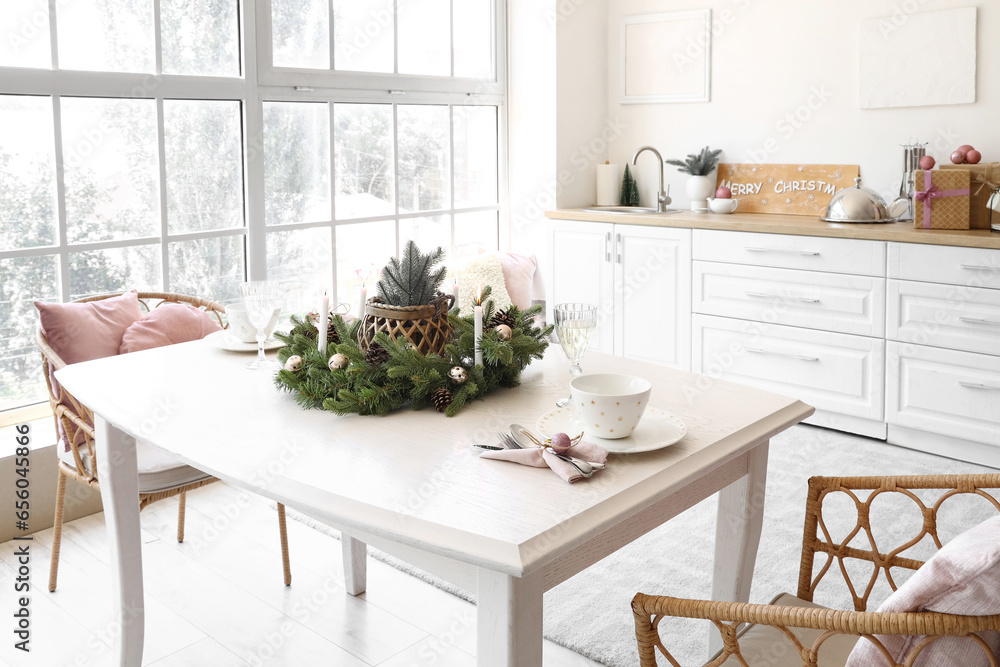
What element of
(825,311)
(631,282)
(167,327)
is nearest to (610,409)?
(167,327)

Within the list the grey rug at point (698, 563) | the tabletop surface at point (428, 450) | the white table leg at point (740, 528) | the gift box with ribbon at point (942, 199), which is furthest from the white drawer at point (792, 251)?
the white table leg at point (740, 528)

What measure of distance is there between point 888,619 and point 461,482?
60 centimetres

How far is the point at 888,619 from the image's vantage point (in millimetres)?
1062

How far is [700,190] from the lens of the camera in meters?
4.33

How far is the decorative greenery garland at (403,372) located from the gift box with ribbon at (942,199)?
7.31 feet

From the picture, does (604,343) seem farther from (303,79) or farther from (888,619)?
(888,619)

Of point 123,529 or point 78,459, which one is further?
point 78,459

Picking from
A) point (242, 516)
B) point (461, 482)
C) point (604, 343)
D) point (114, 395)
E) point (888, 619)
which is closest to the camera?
point (888, 619)

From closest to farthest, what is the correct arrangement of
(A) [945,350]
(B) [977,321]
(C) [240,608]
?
1. (C) [240,608]
2. (B) [977,321]
3. (A) [945,350]

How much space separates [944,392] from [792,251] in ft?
2.60

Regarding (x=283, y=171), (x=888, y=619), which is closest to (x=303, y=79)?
(x=283, y=171)

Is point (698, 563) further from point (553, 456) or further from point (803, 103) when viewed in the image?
point (803, 103)

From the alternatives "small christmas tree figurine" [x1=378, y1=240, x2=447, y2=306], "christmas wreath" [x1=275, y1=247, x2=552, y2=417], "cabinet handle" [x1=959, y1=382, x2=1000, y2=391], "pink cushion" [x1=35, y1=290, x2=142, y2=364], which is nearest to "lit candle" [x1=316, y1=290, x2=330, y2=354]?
"christmas wreath" [x1=275, y1=247, x2=552, y2=417]

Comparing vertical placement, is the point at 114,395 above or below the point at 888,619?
above
